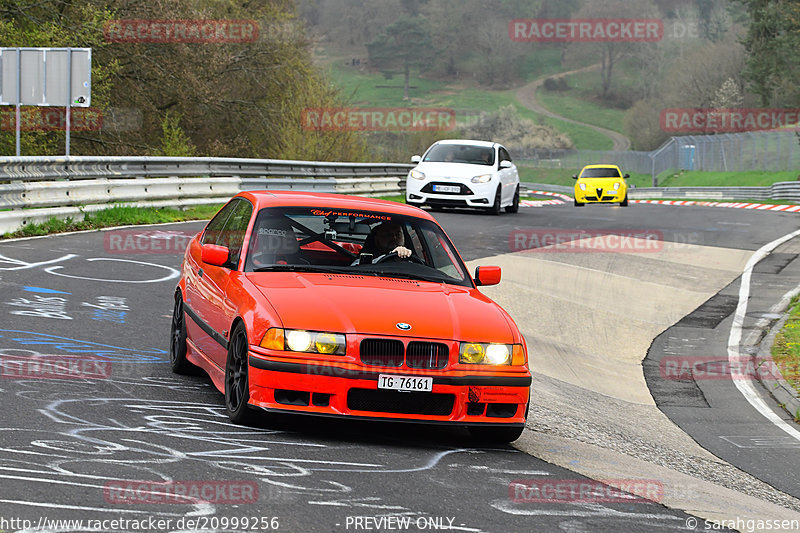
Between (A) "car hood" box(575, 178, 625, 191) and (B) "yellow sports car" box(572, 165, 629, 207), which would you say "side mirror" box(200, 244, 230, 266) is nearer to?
(B) "yellow sports car" box(572, 165, 629, 207)

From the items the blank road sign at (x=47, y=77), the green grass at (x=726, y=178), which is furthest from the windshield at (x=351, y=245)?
the green grass at (x=726, y=178)

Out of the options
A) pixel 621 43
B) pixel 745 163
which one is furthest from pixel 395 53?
pixel 745 163

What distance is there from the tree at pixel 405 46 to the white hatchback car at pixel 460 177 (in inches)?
6301

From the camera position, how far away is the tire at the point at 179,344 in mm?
8344

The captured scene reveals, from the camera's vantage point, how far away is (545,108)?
166m

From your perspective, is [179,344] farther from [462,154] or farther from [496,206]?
[462,154]

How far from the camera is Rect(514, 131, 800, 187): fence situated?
58281mm

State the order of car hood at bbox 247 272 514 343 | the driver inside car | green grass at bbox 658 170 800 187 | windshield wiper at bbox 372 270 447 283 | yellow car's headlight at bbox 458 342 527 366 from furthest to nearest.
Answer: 1. green grass at bbox 658 170 800 187
2. the driver inside car
3. windshield wiper at bbox 372 270 447 283
4. yellow car's headlight at bbox 458 342 527 366
5. car hood at bbox 247 272 514 343

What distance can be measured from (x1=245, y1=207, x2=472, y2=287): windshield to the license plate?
1322 mm

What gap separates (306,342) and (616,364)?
21.9ft

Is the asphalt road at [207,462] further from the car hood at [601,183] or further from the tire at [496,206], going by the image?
the car hood at [601,183]

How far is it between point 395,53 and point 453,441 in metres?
185

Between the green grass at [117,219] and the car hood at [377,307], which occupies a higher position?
the car hood at [377,307]

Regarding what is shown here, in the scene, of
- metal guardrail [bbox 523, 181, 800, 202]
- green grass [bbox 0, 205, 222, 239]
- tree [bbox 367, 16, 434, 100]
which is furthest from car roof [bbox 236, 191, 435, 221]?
tree [bbox 367, 16, 434, 100]
